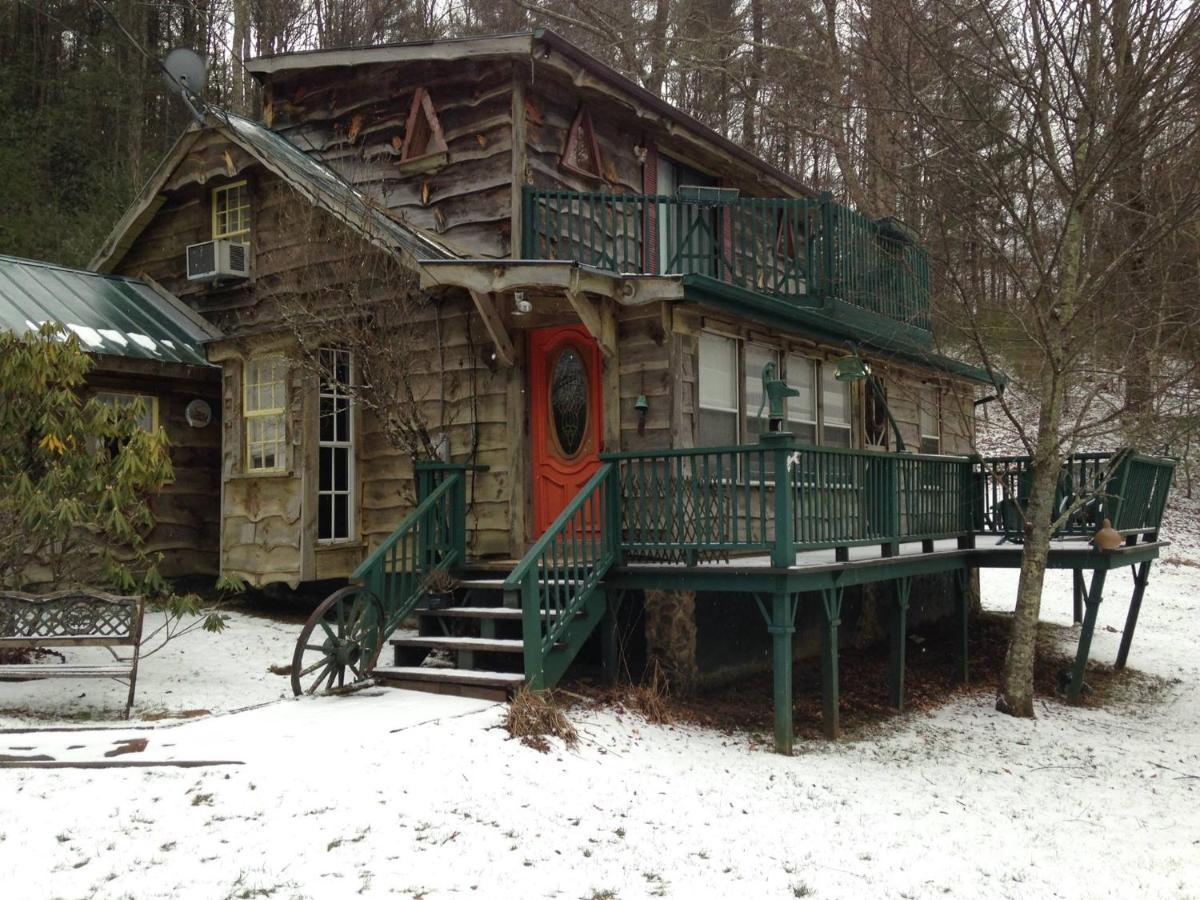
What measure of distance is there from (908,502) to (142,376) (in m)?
8.97

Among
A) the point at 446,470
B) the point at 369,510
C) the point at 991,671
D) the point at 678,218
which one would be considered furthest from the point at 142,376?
the point at 991,671

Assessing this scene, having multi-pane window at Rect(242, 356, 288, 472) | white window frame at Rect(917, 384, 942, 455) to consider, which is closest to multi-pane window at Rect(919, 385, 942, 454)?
white window frame at Rect(917, 384, 942, 455)

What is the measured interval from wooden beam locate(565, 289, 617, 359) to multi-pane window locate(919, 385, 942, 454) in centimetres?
726

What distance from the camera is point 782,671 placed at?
346 inches

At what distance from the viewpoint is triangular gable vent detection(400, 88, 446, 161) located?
1226cm

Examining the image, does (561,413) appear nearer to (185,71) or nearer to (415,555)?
→ (415,555)

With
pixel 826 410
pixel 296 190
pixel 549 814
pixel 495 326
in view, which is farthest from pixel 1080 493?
pixel 296 190

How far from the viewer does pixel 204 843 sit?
5.53 meters

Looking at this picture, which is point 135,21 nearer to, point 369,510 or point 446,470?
point 369,510

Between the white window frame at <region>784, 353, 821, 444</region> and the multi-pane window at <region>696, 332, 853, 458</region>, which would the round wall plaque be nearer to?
the multi-pane window at <region>696, 332, 853, 458</region>

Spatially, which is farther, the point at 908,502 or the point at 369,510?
the point at 369,510

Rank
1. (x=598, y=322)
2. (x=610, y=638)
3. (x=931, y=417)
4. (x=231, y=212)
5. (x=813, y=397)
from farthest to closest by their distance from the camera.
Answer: (x=931, y=417) < (x=231, y=212) < (x=813, y=397) < (x=598, y=322) < (x=610, y=638)

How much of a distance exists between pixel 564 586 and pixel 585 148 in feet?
20.3

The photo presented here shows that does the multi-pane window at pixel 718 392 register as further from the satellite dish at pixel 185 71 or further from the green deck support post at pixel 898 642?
the satellite dish at pixel 185 71
